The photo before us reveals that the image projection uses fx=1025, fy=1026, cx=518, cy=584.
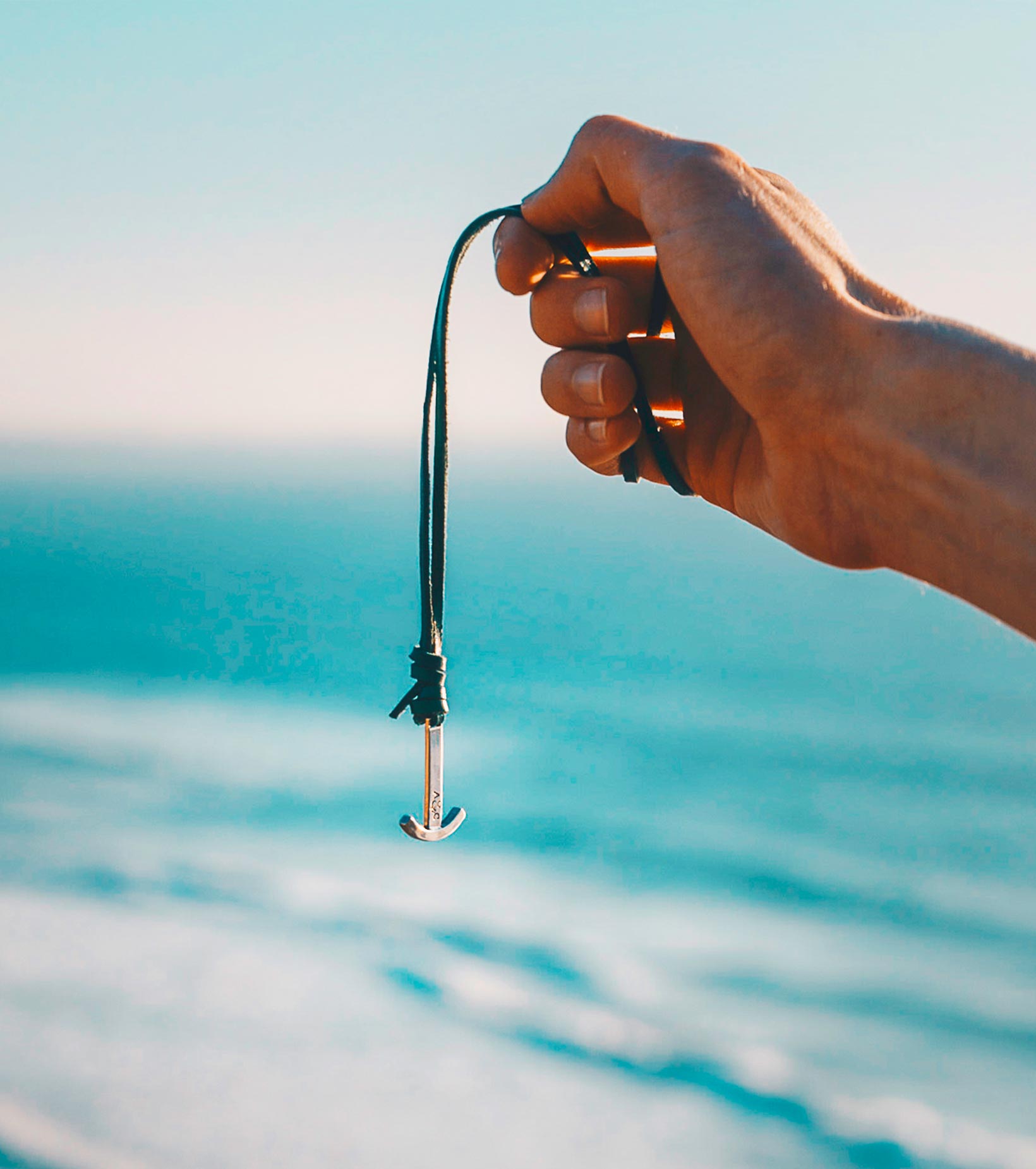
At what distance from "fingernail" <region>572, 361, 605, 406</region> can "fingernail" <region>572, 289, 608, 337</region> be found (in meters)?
0.03

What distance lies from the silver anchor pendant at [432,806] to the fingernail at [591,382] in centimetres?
35

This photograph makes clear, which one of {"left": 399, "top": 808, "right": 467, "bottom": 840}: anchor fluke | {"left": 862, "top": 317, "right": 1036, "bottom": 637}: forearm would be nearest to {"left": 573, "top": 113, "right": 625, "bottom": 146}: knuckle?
{"left": 862, "top": 317, "right": 1036, "bottom": 637}: forearm

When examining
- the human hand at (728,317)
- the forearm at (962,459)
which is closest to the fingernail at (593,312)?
the human hand at (728,317)

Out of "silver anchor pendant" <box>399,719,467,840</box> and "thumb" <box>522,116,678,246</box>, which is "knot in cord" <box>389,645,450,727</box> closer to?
"silver anchor pendant" <box>399,719,467,840</box>

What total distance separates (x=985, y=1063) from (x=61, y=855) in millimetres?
7147

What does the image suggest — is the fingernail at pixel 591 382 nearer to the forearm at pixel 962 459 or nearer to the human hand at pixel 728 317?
the human hand at pixel 728 317

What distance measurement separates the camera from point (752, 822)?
9.41 meters

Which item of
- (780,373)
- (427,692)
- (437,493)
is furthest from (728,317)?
(427,692)

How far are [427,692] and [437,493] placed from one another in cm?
19

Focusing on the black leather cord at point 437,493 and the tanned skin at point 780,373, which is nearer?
the tanned skin at point 780,373

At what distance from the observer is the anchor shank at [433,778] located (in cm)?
96

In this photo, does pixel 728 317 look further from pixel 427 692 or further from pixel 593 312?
pixel 427 692

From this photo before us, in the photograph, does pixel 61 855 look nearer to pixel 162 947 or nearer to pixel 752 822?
pixel 162 947

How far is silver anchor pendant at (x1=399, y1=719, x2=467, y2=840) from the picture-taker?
96cm
